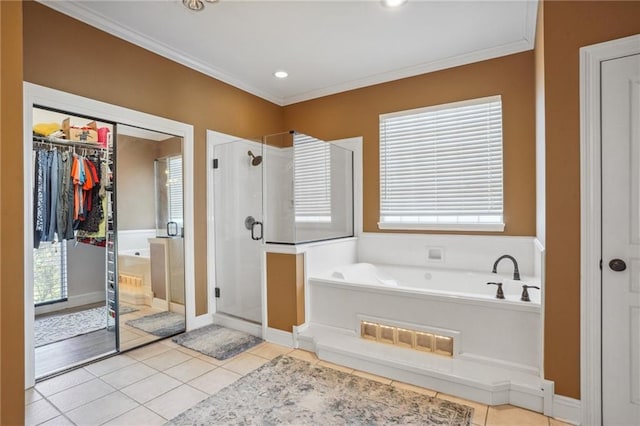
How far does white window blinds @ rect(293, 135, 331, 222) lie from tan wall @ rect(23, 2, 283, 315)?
1.05 m

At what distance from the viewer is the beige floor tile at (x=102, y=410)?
1867 millimetres

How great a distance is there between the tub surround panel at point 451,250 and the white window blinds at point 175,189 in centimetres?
206

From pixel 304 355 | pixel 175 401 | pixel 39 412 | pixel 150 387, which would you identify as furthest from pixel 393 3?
pixel 39 412

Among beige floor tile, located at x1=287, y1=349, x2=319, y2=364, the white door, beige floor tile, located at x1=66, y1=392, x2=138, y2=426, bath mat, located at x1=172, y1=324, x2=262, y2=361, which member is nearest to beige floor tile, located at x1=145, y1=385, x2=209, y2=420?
beige floor tile, located at x1=66, y1=392, x2=138, y2=426

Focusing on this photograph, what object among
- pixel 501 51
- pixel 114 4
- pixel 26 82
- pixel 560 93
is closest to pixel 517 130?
pixel 501 51

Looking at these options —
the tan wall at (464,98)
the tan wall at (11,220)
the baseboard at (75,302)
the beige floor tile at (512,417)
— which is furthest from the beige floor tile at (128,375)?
the tan wall at (464,98)

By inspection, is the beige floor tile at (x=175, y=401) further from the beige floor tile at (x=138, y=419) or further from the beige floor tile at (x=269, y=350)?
the beige floor tile at (x=269, y=350)

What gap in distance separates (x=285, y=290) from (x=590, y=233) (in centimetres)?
224

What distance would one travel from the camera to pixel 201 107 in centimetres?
343

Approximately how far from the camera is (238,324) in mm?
3328

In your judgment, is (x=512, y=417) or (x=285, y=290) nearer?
(x=512, y=417)

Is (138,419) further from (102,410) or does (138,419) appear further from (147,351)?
(147,351)

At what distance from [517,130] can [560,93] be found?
132cm

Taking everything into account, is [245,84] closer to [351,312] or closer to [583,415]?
[351,312]
